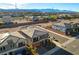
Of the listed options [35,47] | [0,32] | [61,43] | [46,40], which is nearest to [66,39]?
[61,43]

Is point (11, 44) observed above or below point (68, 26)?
below

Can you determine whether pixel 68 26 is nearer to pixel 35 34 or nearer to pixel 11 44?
pixel 35 34

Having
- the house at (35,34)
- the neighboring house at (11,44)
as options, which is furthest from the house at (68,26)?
the neighboring house at (11,44)

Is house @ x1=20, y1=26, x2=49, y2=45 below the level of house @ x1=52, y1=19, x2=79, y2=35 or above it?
below

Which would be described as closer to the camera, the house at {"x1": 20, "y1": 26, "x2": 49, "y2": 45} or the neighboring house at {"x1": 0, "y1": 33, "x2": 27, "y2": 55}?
the neighboring house at {"x1": 0, "y1": 33, "x2": 27, "y2": 55}

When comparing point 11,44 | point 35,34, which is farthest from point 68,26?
point 11,44

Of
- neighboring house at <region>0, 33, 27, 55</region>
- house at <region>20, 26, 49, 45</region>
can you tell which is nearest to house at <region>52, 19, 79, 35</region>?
house at <region>20, 26, 49, 45</region>

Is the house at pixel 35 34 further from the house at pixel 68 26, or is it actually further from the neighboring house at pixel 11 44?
the house at pixel 68 26

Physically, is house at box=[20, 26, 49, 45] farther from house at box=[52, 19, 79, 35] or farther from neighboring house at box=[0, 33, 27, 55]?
house at box=[52, 19, 79, 35]
